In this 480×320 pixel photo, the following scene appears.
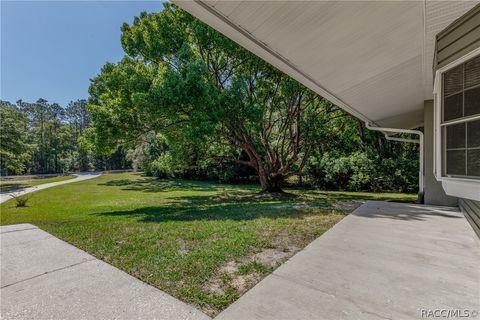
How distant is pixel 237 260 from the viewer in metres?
2.99

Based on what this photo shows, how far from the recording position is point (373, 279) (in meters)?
2.45

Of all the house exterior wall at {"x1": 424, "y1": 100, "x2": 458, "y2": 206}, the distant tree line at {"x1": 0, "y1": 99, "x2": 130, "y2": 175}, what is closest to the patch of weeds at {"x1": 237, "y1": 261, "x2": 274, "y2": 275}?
the house exterior wall at {"x1": 424, "y1": 100, "x2": 458, "y2": 206}

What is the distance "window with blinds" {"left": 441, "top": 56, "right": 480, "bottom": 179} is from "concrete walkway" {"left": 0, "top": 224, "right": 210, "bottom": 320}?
10.3 feet

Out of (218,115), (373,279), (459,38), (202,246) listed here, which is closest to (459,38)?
(459,38)

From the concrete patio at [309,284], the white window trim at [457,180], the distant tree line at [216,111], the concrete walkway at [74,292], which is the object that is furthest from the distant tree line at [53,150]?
the white window trim at [457,180]

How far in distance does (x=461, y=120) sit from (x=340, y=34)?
68.2 inches

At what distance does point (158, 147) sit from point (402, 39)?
77.8ft

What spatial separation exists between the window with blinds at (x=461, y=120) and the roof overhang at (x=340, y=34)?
2.45 ft

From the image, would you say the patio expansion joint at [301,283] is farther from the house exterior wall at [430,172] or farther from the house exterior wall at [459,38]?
the house exterior wall at [430,172]

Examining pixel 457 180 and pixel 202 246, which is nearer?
pixel 457 180

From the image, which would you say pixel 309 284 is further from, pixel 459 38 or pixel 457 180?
pixel 459 38

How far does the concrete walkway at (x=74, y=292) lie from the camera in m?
1.99

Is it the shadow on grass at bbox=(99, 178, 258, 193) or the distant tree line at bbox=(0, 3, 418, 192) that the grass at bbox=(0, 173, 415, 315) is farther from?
the shadow on grass at bbox=(99, 178, 258, 193)

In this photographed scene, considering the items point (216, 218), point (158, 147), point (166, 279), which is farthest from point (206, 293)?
point (158, 147)
